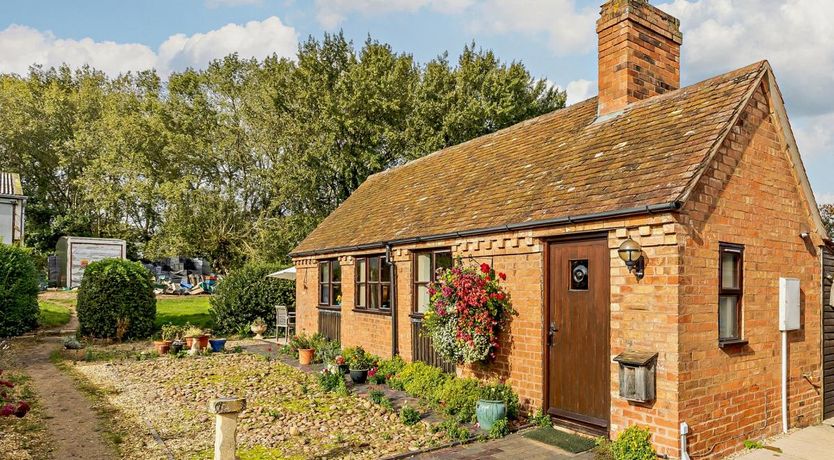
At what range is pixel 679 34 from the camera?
1077cm

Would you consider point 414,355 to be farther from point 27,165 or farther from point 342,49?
point 27,165

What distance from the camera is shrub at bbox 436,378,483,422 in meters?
8.34

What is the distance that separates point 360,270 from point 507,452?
7672 mm

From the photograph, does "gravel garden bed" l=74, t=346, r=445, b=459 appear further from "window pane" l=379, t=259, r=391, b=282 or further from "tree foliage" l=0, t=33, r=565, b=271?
"tree foliage" l=0, t=33, r=565, b=271

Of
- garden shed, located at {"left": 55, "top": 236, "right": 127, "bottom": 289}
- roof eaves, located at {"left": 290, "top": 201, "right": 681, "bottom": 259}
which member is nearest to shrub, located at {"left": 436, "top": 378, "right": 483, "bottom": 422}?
roof eaves, located at {"left": 290, "top": 201, "right": 681, "bottom": 259}

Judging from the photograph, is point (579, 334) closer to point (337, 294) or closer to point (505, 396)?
point (505, 396)

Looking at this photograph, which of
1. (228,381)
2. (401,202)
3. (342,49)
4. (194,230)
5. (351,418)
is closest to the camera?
(351,418)

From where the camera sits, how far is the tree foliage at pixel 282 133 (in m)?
29.3

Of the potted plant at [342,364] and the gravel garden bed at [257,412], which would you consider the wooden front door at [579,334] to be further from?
the potted plant at [342,364]

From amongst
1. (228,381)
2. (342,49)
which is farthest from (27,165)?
(228,381)

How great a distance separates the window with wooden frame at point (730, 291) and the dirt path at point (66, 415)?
8.22 m

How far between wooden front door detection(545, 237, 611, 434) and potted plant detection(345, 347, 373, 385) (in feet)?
15.7

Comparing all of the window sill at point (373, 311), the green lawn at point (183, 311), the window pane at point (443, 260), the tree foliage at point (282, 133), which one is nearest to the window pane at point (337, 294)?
the window sill at point (373, 311)

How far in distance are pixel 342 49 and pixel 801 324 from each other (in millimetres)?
28449
